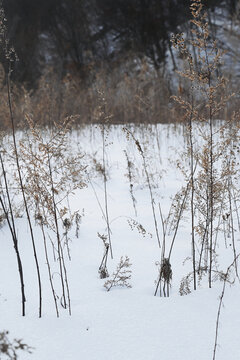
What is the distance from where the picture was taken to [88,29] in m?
14.0

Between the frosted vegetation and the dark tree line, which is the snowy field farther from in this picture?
the dark tree line

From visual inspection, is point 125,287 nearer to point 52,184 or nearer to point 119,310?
point 119,310

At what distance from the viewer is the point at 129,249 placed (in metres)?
2.27

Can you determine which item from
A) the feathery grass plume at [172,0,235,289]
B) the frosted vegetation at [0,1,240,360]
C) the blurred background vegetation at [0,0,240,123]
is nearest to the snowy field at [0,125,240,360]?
the frosted vegetation at [0,1,240,360]

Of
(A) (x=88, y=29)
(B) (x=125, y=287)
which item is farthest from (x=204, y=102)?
(A) (x=88, y=29)

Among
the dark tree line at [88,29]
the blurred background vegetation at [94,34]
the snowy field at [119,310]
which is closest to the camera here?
the snowy field at [119,310]

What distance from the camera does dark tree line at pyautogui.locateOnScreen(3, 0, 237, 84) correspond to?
12477 mm

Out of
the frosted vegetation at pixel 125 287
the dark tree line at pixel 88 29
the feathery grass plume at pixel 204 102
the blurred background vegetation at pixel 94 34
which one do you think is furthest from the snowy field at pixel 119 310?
the dark tree line at pixel 88 29

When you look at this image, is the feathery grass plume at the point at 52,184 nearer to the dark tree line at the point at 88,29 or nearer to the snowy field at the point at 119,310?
the snowy field at the point at 119,310

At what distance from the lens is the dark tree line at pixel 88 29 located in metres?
12.5

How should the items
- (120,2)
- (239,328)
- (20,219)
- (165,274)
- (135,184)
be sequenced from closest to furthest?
(239,328) → (165,274) → (20,219) → (135,184) → (120,2)

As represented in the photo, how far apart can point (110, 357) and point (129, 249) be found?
1.05 meters

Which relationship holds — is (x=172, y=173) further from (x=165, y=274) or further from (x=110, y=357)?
(x=110, y=357)

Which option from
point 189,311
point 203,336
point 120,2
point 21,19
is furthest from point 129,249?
point 21,19
